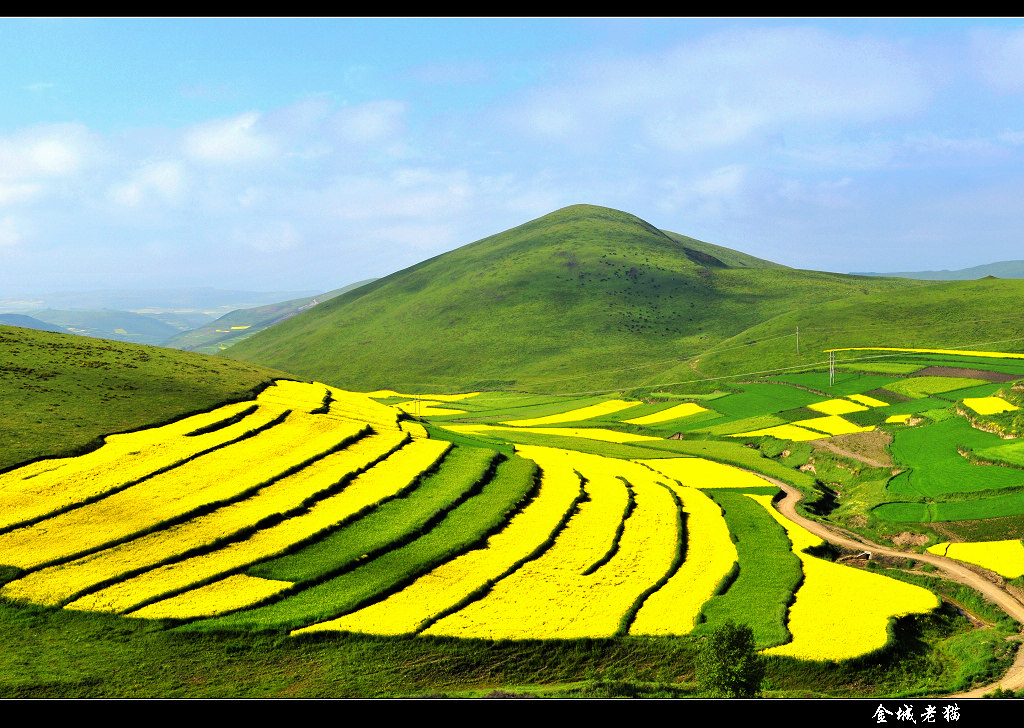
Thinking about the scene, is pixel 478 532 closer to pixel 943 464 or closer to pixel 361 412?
pixel 361 412

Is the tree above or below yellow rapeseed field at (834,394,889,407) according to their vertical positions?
below

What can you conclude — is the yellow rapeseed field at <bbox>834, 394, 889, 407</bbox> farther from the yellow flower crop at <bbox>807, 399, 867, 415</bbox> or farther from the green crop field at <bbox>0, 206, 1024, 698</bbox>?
the green crop field at <bbox>0, 206, 1024, 698</bbox>

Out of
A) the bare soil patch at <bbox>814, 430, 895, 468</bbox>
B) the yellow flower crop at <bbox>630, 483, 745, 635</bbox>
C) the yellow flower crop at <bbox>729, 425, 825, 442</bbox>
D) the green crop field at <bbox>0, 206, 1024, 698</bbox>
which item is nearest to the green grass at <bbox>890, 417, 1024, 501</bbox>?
the green crop field at <bbox>0, 206, 1024, 698</bbox>

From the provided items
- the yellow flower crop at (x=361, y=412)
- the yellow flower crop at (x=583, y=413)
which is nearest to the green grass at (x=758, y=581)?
the yellow flower crop at (x=361, y=412)

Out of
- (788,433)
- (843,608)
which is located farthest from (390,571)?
(788,433)

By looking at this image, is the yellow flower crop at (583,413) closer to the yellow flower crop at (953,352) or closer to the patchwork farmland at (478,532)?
the patchwork farmland at (478,532)

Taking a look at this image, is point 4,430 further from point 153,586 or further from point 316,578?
point 316,578

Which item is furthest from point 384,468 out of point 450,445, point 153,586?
point 153,586
